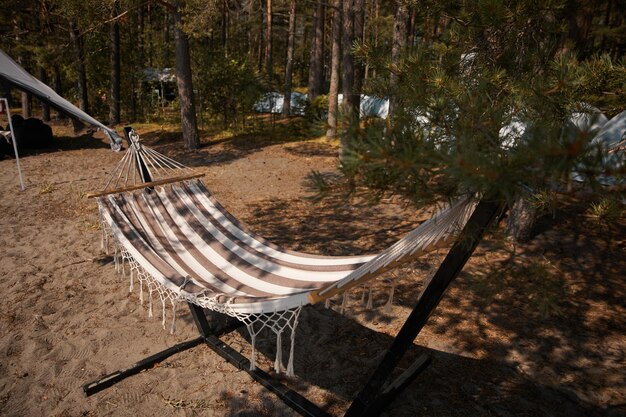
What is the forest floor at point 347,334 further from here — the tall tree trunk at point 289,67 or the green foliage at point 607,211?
the tall tree trunk at point 289,67

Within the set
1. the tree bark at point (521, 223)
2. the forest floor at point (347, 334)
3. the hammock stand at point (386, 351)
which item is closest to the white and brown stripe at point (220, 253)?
the hammock stand at point (386, 351)

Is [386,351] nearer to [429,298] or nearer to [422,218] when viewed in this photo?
[429,298]

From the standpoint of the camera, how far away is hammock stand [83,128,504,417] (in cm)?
197

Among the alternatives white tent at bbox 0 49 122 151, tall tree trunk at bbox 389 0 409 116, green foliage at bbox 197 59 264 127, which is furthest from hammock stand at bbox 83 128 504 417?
green foliage at bbox 197 59 264 127

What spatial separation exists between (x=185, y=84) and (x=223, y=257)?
7554 mm

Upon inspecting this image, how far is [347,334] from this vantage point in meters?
3.59

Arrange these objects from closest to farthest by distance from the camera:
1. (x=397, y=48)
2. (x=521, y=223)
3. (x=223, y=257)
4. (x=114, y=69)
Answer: (x=397, y=48) → (x=223, y=257) → (x=521, y=223) → (x=114, y=69)

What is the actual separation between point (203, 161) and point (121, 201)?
6142mm

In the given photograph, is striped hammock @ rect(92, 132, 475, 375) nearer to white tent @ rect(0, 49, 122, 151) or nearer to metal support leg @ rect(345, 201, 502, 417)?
metal support leg @ rect(345, 201, 502, 417)

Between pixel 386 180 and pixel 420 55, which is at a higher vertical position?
pixel 420 55

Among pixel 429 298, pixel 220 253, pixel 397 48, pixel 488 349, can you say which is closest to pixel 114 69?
pixel 220 253

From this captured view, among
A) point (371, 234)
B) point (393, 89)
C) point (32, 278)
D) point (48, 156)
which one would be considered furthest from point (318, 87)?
point (393, 89)

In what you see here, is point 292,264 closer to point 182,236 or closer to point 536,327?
point 182,236

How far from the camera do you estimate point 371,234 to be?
5.68 m
